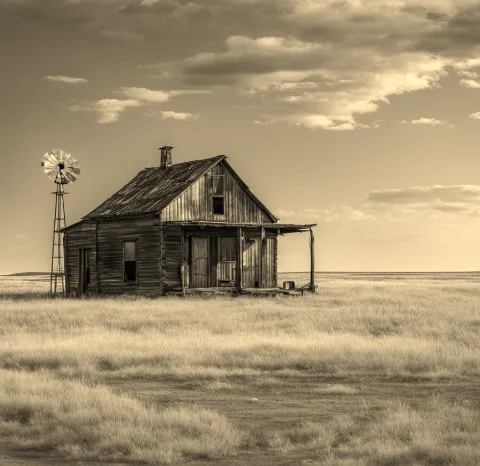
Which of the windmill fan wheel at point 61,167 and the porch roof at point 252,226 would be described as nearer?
the porch roof at point 252,226

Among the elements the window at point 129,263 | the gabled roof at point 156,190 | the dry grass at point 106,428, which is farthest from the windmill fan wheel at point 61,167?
the dry grass at point 106,428

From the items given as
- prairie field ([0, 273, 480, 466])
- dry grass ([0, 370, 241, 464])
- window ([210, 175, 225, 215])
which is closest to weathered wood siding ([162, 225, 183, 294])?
→ window ([210, 175, 225, 215])

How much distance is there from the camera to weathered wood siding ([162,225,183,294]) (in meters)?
32.9

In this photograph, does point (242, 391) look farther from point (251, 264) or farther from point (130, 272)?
point (251, 264)

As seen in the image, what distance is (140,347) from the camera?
1589 centimetres

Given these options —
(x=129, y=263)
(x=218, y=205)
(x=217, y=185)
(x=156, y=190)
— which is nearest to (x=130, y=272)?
(x=129, y=263)

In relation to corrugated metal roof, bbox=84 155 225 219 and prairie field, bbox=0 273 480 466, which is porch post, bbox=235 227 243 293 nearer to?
corrugated metal roof, bbox=84 155 225 219

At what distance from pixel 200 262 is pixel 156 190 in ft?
14.5

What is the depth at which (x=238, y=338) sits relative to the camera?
57.6 feet

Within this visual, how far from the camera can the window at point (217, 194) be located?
34938 millimetres

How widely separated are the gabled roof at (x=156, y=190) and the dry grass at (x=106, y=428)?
22.8m

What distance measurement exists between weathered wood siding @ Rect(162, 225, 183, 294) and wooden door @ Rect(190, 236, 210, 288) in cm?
82

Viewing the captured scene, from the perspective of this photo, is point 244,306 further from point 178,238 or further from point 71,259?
point 71,259

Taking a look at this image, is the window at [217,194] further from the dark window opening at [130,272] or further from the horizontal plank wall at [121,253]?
the dark window opening at [130,272]
